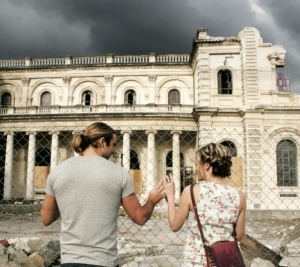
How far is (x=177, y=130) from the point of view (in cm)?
2647

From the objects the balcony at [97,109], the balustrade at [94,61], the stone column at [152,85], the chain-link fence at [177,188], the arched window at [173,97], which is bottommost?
the chain-link fence at [177,188]

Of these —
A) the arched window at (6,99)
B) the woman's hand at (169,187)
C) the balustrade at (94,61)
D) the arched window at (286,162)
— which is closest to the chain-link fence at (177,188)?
the arched window at (286,162)

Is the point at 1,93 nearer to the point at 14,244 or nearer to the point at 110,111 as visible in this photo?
the point at 110,111

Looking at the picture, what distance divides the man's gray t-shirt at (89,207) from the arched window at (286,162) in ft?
72.2

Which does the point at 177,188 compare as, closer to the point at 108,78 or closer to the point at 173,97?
the point at 173,97

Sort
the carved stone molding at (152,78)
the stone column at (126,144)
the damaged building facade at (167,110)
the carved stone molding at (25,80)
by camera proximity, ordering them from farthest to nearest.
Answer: the carved stone molding at (25,80)
the carved stone molding at (152,78)
the stone column at (126,144)
the damaged building facade at (167,110)

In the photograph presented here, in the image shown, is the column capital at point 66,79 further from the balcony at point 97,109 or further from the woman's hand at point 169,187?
the woman's hand at point 169,187

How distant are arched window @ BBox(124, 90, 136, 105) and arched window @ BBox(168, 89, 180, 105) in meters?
3.12

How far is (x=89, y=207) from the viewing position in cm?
270

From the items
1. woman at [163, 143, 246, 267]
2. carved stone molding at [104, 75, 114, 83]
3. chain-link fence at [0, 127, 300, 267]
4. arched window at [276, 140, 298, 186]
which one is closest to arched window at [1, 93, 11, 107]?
chain-link fence at [0, 127, 300, 267]

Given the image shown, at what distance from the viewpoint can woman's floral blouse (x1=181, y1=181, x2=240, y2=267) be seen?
279 centimetres

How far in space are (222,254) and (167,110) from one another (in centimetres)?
2519

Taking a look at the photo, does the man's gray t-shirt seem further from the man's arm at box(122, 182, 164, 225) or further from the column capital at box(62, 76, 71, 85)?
the column capital at box(62, 76, 71, 85)

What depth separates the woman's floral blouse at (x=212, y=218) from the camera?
2789 mm
